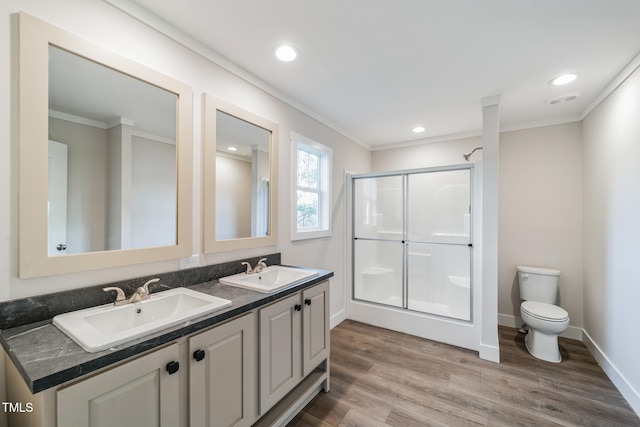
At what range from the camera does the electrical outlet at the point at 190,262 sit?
1.69 metres

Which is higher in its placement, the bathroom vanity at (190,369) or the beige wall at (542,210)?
the beige wall at (542,210)

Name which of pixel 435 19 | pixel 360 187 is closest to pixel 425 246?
pixel 360 187

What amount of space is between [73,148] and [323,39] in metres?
1.54

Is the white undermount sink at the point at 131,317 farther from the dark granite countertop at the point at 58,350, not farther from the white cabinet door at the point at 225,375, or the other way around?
the white cabinet door at the point at 225,375

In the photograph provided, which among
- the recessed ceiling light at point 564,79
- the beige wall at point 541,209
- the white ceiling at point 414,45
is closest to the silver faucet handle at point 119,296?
the white ceiling at point 414,45

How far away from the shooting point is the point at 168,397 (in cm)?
108

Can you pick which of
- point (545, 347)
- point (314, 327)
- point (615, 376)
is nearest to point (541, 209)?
point (545, 347)

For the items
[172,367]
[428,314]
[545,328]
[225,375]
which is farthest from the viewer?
[428,314]

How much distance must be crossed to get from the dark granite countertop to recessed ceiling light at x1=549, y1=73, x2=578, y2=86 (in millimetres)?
3010

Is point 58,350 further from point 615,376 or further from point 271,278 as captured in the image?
point 615,376

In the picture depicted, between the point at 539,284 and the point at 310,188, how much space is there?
2798mm

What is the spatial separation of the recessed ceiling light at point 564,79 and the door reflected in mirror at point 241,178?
2465 millimetres

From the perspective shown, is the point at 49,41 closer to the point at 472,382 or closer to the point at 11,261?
the point at 11,261

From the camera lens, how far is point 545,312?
100 inches
